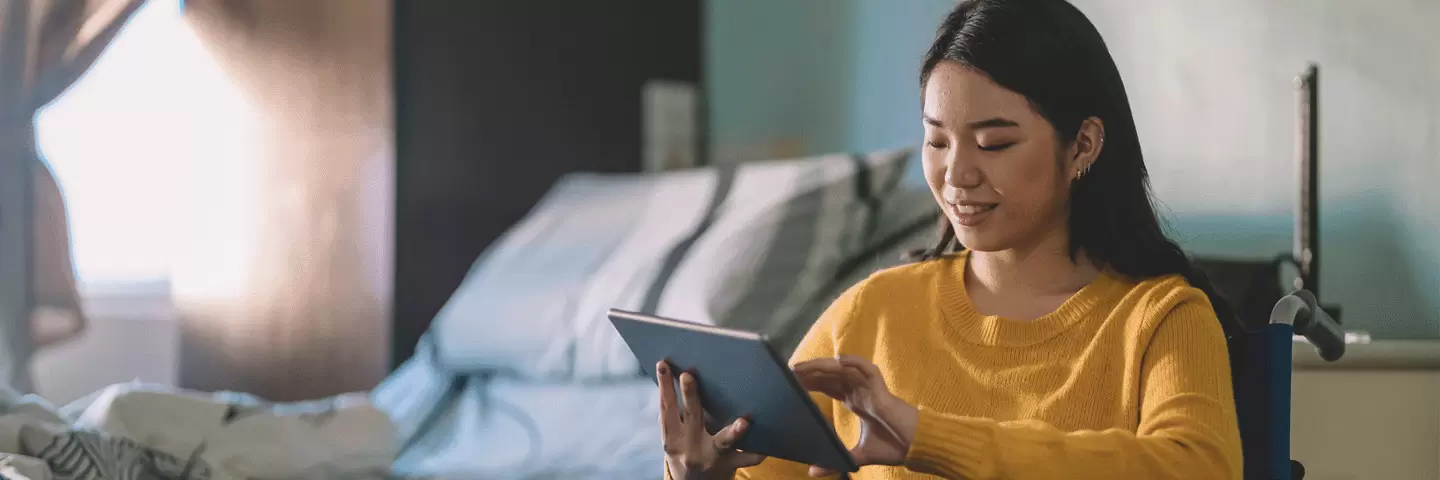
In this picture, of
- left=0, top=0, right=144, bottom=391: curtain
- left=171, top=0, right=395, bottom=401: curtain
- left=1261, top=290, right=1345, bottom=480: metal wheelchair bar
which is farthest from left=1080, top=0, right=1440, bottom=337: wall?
left=0, top=0, right=144, bottom=391: curtain

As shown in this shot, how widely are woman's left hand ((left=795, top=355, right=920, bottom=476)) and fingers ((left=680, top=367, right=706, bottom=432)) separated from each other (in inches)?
3.1

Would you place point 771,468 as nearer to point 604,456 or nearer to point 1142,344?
point 1142,344

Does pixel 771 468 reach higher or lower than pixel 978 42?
lower

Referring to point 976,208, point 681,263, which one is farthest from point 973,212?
point 681,263

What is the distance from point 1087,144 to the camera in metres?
0.86

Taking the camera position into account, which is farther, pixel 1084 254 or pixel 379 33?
pixel 379 33

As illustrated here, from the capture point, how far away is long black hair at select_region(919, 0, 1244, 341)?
0.83 m

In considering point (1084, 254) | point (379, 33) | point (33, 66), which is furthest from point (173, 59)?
point (1084, 254)

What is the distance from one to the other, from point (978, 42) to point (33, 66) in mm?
2003

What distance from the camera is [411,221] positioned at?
2.31m

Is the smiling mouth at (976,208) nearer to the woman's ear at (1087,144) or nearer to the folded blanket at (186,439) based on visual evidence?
the woman's ear at (1087,144)

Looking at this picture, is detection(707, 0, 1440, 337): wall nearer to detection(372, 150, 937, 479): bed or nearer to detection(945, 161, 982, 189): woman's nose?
detection(372, 150, 937, 479): bed

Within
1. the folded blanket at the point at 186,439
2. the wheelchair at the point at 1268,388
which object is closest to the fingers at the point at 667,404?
the wheelchair at the point at 1268,388

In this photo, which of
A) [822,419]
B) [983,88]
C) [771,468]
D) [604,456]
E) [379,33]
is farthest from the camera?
[379,33]
